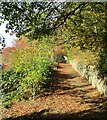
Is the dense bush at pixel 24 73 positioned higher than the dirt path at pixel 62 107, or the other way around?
the dense bush at pixel 24 73

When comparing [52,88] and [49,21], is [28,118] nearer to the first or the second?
[49,21]

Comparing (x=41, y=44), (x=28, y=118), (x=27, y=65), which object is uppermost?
(x=41, y=44)

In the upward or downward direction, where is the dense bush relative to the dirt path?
upward

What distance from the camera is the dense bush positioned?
6385 mm

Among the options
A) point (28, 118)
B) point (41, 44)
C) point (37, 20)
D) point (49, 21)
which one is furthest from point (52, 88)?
point (37, 20)

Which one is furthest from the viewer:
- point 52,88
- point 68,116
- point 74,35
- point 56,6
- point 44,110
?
point 52,88

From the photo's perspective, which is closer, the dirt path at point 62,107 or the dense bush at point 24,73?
the dirt path at point 62,107

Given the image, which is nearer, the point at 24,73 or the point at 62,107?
the point at 62,107

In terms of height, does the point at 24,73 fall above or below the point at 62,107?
above

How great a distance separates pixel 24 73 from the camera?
6742 millimetres

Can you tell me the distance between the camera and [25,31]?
3.82 m

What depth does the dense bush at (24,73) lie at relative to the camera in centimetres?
638

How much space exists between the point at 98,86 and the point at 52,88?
1.62 metres

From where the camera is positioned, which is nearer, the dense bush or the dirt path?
the dirt path
